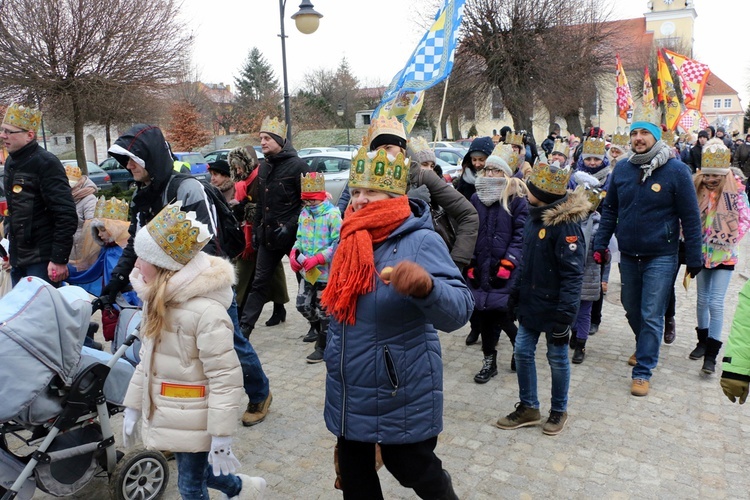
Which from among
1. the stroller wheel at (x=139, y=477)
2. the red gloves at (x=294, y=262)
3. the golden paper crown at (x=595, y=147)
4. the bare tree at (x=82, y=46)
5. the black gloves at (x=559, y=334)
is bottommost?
the stroller wheel at (x=139, y=477)

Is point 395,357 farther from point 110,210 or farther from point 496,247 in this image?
point 110,210

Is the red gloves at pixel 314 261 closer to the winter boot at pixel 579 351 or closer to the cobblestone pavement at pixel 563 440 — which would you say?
the cobblestone pavement at pixel 563 440

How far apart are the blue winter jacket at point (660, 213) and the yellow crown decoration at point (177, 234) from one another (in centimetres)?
355

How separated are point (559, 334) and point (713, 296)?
236cm

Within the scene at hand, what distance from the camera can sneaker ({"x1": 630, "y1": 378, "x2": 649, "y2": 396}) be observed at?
4.91 meters

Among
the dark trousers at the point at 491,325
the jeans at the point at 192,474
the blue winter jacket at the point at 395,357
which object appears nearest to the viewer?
A: the blue winter jacket at the point at 395,357

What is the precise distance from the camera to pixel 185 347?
2809mm

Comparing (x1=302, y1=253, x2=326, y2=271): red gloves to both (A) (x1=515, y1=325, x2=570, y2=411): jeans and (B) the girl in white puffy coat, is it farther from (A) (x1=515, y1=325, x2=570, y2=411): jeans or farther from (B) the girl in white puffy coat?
(B) the girl in white puffy coat

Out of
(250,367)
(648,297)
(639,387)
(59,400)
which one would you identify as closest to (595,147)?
(648,297)

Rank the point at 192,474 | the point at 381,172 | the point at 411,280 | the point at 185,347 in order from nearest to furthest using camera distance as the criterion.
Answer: the point at 411,280, the point at 381,172, the point at 185,347, the point at 192,474

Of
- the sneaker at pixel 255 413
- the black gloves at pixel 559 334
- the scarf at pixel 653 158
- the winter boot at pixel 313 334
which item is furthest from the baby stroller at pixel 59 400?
the scarf at pixel 653 158

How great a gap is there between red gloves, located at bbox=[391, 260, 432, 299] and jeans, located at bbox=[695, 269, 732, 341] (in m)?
4.29

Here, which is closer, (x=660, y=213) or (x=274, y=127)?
(x=660, y=213)

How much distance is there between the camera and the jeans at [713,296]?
5.48m
